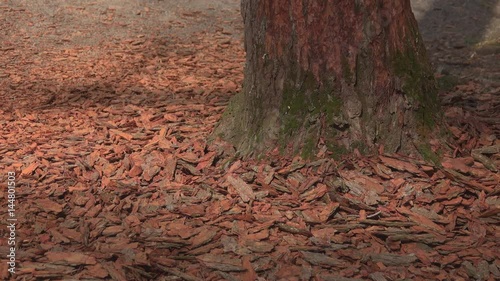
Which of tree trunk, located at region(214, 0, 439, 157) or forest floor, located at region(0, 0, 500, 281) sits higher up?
tree trunk, located at region(214, 0, 439, 157)

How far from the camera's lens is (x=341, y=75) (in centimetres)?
377

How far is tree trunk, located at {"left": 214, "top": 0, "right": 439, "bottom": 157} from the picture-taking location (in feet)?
12.2

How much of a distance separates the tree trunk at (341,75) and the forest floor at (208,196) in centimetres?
16

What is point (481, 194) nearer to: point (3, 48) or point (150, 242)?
point (150, 242)

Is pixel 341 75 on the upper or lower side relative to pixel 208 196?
upper

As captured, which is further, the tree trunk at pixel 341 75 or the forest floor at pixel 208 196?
the tree trunk at pixel 341 75

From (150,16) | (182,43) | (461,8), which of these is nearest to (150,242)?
(182,43)

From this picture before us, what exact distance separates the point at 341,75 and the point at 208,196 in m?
1.02

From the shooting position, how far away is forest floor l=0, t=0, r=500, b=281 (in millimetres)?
3104

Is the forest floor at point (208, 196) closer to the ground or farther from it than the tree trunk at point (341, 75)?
closer to the ground

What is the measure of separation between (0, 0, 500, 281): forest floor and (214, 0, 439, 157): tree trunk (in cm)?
16

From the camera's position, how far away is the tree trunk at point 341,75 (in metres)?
3.73

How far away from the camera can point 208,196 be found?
370cm

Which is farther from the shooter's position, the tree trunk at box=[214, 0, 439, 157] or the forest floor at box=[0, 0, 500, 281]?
the tree trunk at box=[214, 0, 439, 157]
